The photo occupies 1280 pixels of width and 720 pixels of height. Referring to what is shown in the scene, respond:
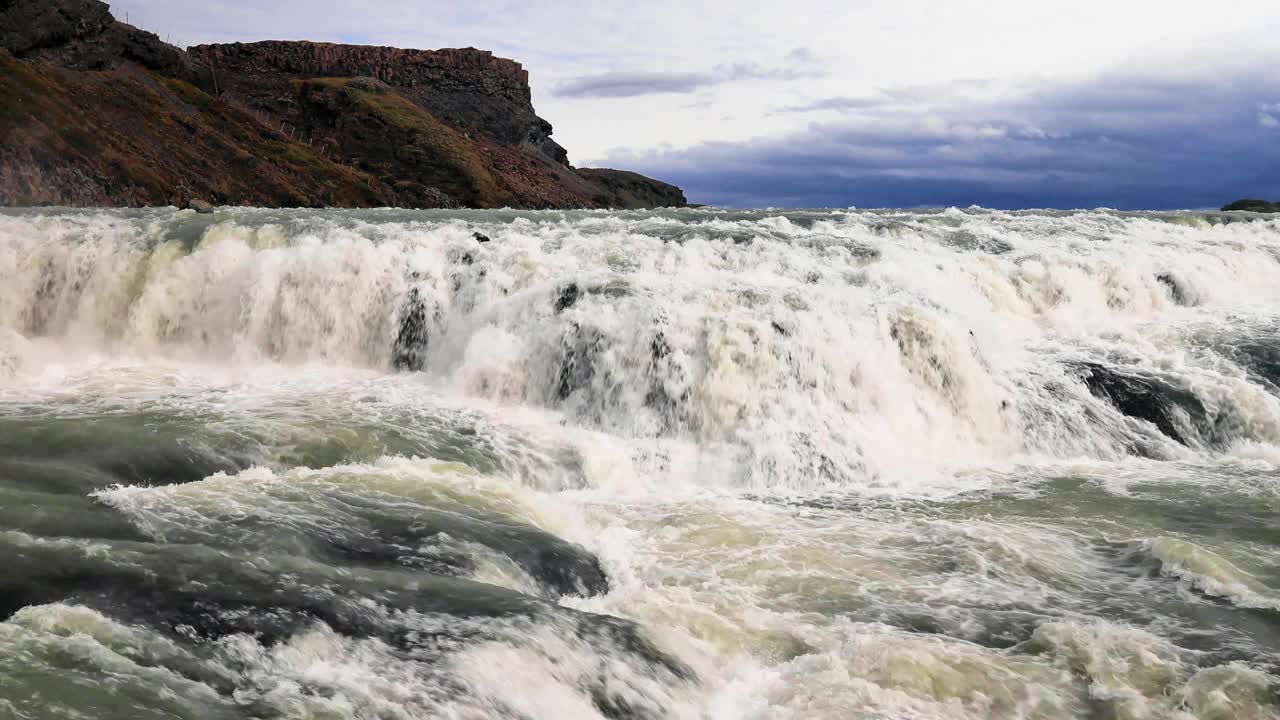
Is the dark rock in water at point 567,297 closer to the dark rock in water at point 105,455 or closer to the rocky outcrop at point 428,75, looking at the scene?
the dark rock in water at point 105,455

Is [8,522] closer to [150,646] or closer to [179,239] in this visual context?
[150,646]

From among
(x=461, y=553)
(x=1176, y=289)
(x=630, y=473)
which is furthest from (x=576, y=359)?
(x=1176, y=289)

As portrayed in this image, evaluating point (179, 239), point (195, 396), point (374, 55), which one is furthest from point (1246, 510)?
point (374, 55)

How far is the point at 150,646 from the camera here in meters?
5.38

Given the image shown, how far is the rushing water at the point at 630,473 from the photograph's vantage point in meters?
5.93

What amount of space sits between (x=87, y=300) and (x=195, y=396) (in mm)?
5374

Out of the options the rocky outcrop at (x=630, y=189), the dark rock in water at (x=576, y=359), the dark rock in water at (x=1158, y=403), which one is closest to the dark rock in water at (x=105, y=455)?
the dark rock in water at (x=576, y=359)

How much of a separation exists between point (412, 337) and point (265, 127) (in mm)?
69403

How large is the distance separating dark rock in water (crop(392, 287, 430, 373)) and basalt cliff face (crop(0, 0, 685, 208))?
3314 centimetres

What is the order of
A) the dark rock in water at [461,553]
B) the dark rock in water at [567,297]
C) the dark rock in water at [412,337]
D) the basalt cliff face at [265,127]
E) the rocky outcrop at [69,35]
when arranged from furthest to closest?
1. the rocky outcrop at [69,35]
2. the basalt cliff face at [265,127]
3. the dark rock in water at [412,337]
4. the dark rock in water at [567,297]
5. the dark rock in water at [461,553]

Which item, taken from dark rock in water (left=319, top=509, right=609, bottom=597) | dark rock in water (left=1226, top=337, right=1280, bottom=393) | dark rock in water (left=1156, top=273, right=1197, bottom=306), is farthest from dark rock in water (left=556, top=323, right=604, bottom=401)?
dark rock in water (left=1156, top=273, right=1197, bottom=306)

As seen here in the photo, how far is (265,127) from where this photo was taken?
3091 inches

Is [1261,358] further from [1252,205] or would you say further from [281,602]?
[1252,205]

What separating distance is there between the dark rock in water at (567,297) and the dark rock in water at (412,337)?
249cm
